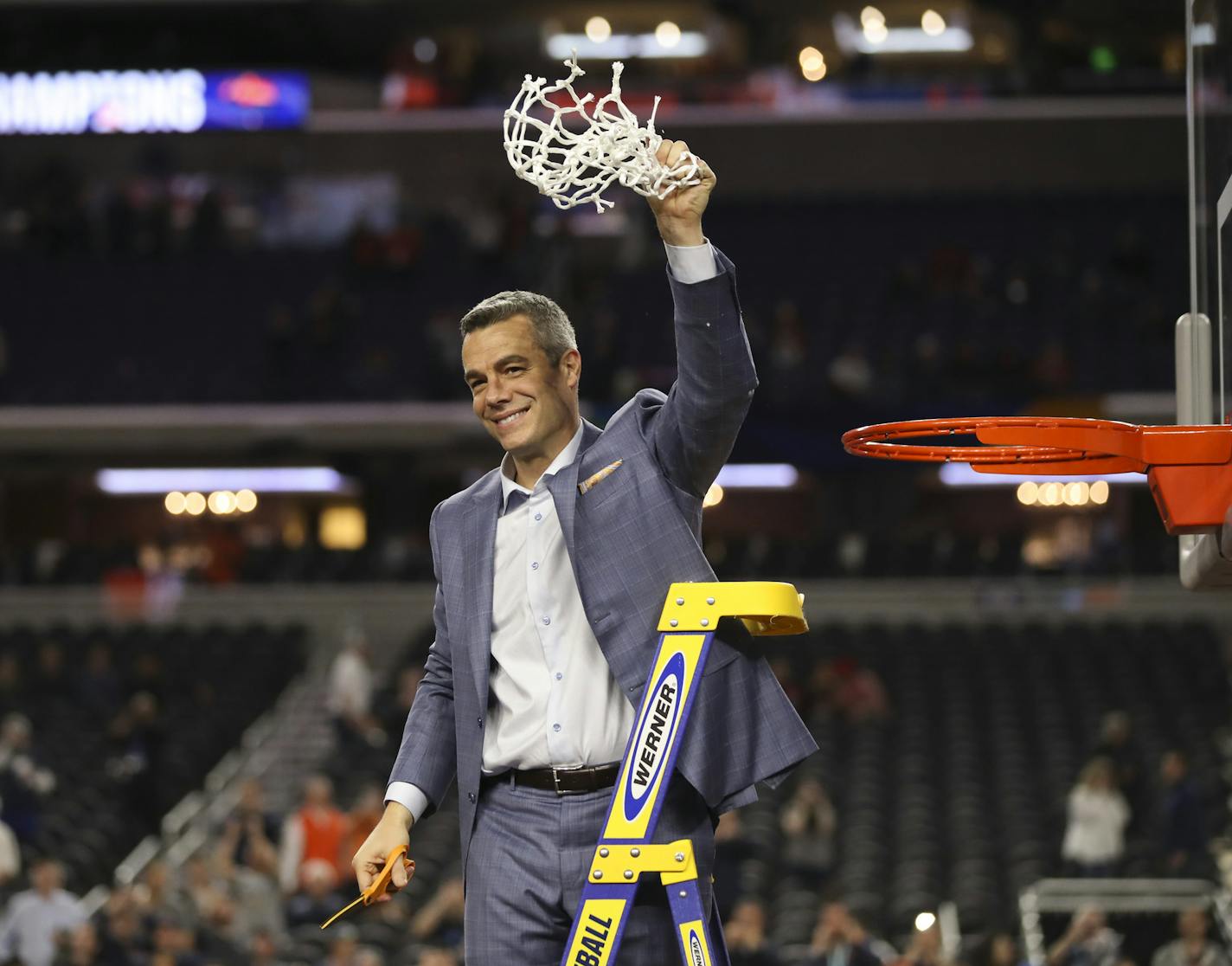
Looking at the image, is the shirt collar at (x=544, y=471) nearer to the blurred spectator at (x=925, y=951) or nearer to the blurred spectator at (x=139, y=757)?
the blurred spectator at (x=925, y=951)

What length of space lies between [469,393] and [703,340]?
19158 mm

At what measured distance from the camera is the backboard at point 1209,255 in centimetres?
475

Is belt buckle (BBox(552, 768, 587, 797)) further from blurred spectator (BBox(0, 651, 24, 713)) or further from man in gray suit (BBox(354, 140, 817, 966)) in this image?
blurred spectator (BBox(0, 651, 24, 713))

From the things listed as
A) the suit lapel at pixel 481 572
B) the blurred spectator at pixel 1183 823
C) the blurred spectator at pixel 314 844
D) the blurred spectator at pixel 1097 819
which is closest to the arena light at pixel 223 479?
the blurred spectator at pixel 314 844

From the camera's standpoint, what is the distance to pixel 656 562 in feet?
11.0

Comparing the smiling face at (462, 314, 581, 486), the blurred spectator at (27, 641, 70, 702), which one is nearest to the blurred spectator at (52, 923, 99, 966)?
the blurred spectator at (27, 641, 70, 702)

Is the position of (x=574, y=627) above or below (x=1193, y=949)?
above

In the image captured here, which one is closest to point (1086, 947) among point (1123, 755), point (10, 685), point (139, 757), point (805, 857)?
point (805, 857)

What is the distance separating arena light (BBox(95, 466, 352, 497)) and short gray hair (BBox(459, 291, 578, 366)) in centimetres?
2085

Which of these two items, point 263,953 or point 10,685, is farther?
point 10,685

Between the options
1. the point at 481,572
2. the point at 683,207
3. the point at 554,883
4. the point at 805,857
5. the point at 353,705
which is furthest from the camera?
the point at 353,705

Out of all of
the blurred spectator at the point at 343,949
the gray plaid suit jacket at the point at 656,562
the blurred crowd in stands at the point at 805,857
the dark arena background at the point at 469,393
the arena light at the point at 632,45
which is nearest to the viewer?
the gray plaid suit jacket at the point at 656,562

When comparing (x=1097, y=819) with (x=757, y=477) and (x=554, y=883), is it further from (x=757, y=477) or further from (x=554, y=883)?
(x=757, y=477)

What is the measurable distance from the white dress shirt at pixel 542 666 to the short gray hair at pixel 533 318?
0.20m
